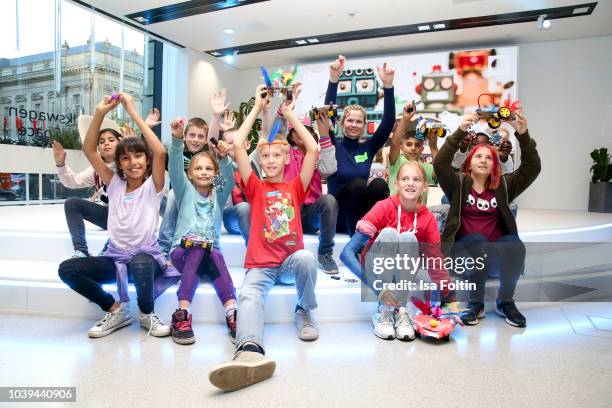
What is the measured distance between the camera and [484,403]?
4.12 feet

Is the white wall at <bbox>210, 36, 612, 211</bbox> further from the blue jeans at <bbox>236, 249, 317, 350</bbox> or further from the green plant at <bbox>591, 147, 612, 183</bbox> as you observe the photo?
the blue jeans at <bbox>236, 249, 317, 350</bbox>

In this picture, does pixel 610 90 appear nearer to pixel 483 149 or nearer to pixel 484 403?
pixel 483 149

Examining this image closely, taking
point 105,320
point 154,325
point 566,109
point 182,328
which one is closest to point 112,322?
point 105,320

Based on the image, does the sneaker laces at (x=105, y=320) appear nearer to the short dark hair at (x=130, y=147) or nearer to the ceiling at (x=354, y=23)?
the short dark hair at (x=130, y=147)

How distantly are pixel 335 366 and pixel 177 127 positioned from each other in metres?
1.28

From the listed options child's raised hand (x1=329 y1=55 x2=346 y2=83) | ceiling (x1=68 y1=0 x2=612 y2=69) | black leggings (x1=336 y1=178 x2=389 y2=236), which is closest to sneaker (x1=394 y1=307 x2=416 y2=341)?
black leggings (x1=336 y1=178 x2=389 y2=236)

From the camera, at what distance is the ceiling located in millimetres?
4914

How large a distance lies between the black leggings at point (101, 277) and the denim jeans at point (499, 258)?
152 cm

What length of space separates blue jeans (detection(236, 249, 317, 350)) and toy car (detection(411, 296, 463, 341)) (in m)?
0.49

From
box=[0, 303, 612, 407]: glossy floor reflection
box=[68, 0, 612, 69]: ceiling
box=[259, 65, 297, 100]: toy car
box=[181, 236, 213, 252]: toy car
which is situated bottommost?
box=[0, 303, 612, 407]: glossy floor reflection

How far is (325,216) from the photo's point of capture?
2281mm

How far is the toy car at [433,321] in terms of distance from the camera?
176cm

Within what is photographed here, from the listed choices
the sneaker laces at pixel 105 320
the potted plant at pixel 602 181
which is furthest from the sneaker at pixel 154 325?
the potted plant at pixel 602 181

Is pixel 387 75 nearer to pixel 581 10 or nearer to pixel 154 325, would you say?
pixel 154 325
